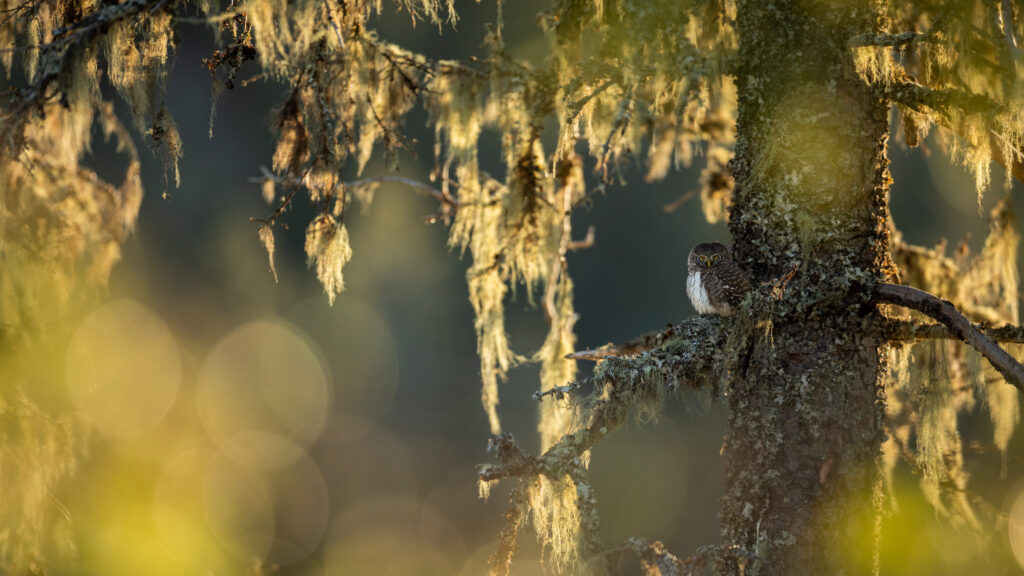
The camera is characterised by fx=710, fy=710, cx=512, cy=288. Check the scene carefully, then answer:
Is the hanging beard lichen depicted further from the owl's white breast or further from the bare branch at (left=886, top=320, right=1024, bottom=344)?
the owl's white breast

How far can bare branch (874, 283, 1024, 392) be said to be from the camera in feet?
5.70

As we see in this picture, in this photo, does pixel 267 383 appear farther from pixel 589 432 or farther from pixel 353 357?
pixel 589 432

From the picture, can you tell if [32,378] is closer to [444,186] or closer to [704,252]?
[444,186]

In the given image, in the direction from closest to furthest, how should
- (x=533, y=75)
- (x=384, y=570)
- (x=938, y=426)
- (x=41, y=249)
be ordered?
(x=938, y=426), (x=533, y=75), (x=41, y=249), (x=384, y=570)

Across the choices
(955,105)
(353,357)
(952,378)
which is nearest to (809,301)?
(955,105)

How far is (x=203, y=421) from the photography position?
41.7 ft

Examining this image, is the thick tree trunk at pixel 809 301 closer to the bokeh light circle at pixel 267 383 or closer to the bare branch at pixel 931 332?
the bare branch at pixel 931 332

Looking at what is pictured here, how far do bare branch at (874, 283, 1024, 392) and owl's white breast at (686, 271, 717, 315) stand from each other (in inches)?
18.4

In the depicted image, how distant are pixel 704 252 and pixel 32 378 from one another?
222 centimetres

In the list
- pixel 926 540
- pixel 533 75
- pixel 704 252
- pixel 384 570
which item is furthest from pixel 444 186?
pixel 384 570

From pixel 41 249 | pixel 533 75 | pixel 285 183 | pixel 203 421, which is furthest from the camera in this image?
pixel 203 421

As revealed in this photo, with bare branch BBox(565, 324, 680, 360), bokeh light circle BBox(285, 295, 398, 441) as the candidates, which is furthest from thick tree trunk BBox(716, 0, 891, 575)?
bokeh light circle BBox(285, 295, 398, 441)

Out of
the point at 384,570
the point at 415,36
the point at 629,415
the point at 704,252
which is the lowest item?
the point at 384,570

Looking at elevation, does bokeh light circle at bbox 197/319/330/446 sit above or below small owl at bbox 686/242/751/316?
below
